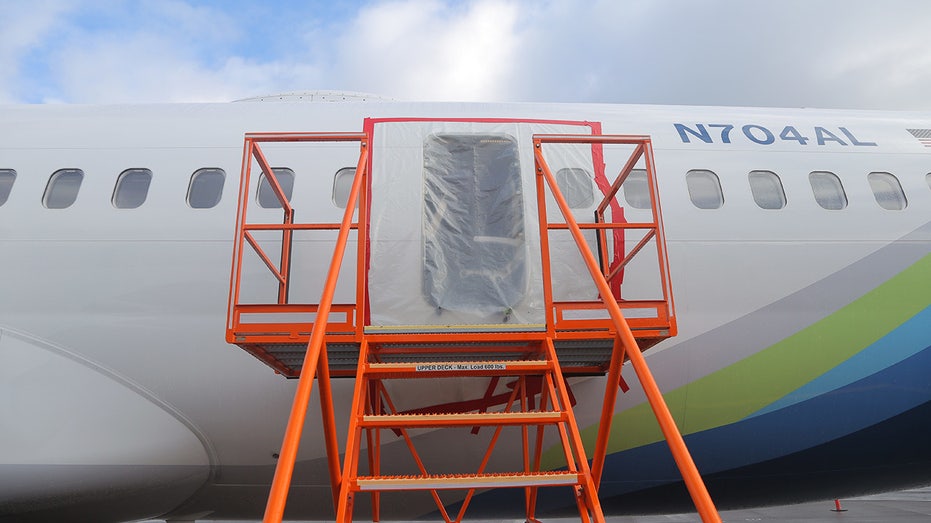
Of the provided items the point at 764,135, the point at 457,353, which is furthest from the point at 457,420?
the point at 764,135

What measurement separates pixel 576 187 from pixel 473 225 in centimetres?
92

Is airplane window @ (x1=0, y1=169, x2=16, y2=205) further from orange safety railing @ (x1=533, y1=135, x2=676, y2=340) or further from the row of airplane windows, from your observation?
orange safety railing @ (x1=533, y1=135, x2=676, y2=340)

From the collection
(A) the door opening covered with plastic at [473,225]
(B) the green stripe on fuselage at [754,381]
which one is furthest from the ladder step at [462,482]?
(B) the green stripe on fuselage at [754,381]

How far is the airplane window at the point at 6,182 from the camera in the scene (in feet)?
17.0

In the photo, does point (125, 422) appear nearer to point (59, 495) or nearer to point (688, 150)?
point (59, 495)

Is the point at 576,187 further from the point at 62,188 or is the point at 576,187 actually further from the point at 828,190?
the point at 62,188

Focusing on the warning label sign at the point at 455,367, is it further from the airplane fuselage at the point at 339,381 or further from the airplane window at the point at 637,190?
the airplane window at the point at 637,190

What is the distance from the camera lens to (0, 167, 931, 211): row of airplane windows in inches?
203

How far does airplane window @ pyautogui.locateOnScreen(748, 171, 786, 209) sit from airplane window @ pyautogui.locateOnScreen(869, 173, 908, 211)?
822mm

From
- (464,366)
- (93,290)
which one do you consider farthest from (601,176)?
(93,290)

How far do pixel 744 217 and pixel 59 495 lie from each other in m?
5.69

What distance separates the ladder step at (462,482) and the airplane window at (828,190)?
3798mm

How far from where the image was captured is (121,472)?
15.4 feet

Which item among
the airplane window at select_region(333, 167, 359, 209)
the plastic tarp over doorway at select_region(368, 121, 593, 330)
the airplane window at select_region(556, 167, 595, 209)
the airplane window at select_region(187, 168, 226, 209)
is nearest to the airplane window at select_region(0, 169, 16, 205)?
the airplane window at select_region(187, 168, 226, 209)
